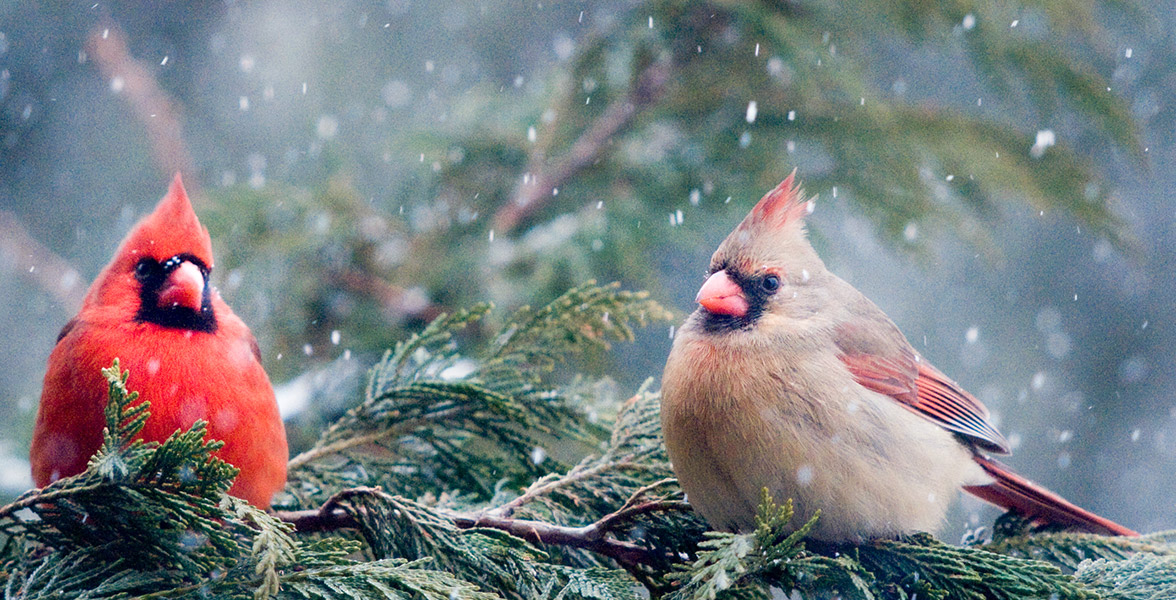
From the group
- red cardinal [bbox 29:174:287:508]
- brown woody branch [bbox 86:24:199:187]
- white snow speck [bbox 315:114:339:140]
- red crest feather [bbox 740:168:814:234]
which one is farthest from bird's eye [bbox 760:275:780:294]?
white snow speck [bbox 315:114:339:140]

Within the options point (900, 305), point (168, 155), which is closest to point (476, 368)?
point (168, 155)

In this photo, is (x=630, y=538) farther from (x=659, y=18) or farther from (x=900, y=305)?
(x=900, y=305)

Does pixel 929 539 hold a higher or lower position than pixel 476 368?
lower

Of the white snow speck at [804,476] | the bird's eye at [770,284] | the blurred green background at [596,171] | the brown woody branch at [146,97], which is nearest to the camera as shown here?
the white snow speck at [804,476]

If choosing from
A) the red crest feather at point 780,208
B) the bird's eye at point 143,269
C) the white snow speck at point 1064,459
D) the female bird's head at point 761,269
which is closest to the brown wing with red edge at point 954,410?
the female bird's head at point 761,269

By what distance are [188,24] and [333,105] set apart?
1.17 meters

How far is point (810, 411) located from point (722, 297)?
10.7 inches

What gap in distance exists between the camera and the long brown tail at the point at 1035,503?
1829mm

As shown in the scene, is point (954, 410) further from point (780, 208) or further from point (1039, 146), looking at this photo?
point (1039, 146)

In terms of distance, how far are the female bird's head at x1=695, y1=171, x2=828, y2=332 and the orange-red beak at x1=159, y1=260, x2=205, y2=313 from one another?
1015 millimetres

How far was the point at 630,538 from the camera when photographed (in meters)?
1.68

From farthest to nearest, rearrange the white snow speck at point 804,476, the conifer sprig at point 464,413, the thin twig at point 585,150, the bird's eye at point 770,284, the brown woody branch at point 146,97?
the brown woody branch at point 146,97 → the thin twig at point 585,150 → the conifer sprig at point 464,413 → the bird's eye at point 770,284 → the white snow speck at point 804,476

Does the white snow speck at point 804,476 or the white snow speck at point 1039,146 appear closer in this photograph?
the white snow speck at point 804,476

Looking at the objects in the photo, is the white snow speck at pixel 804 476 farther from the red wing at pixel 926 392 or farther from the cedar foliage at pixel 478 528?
the red wing at pixel 926 392
